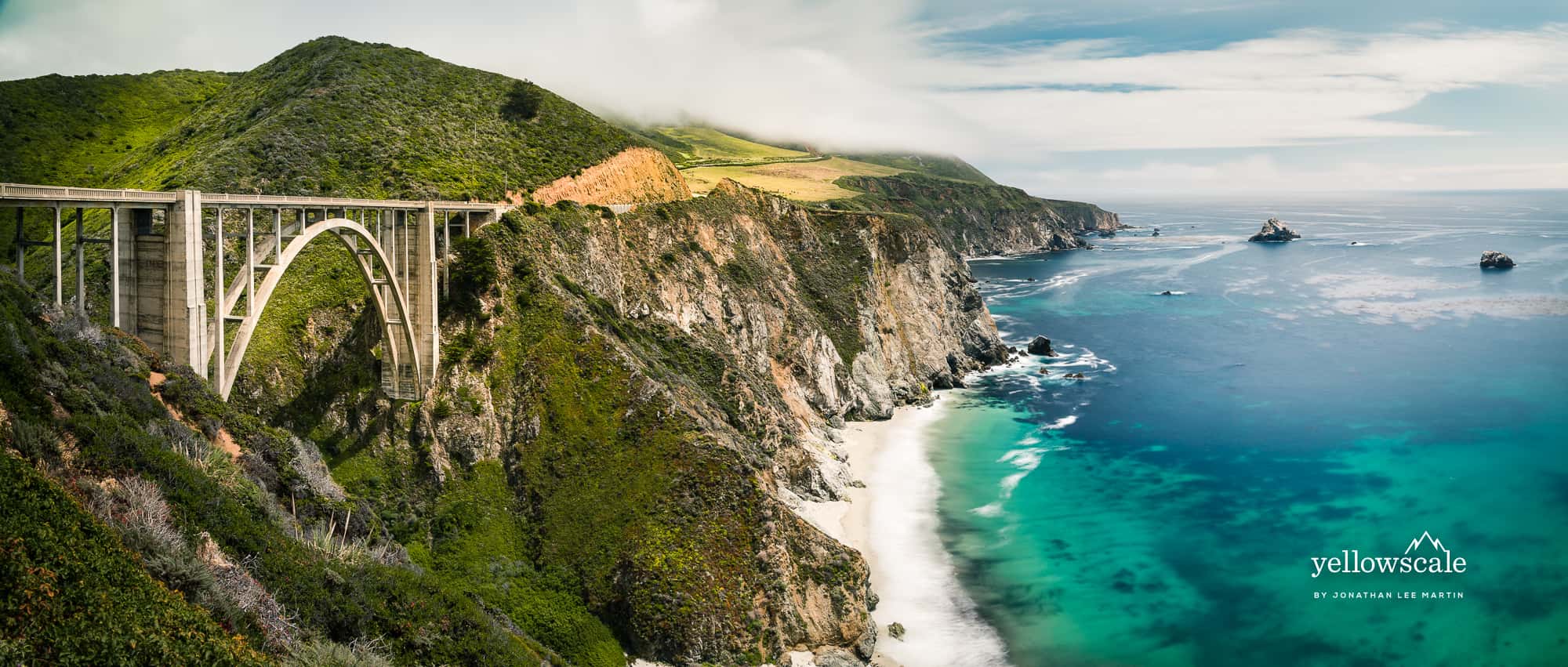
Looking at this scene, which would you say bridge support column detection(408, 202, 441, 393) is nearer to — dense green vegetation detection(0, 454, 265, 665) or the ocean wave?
dense green vegetation detection(0, 454, 265, 665)

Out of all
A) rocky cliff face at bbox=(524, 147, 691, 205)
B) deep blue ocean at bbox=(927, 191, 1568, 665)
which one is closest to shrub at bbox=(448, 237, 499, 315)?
rocky cliff face at bbox=(524, 147, 691, 205)

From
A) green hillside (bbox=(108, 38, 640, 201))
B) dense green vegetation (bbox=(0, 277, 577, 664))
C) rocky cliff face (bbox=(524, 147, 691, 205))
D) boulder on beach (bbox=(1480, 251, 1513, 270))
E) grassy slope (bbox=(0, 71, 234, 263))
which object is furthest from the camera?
boulder on beach (bbox=(1480, 251, 1513, 270))

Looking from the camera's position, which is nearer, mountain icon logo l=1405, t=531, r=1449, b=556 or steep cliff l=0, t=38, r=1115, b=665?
steep cliff l=0, t=38, r=1115, b=665

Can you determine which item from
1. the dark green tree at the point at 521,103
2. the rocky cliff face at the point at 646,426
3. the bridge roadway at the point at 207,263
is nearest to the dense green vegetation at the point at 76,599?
the bridge roadway at the point at 207,263

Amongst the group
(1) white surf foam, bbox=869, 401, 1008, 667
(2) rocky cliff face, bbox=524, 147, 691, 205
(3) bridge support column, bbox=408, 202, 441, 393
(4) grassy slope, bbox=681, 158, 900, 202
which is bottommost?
(1) white surf foam, bbox=869, 401, 1008, 667

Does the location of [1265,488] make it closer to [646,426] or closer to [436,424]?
[646,426]

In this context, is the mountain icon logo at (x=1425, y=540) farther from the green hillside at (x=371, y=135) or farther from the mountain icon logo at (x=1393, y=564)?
the green hillside at (x=371, y=135)

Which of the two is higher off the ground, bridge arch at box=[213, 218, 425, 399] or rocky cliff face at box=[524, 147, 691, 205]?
rocky cliff face at box=[524, 147, 691, 205]

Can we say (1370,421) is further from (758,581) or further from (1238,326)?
(758,581)

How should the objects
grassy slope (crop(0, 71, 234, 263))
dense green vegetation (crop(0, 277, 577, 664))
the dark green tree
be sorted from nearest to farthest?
dense green vegetation (crop(0, 277, 577, 664)) < grassy slope (crop(0, 71, 234, 263)) < the dark green tree

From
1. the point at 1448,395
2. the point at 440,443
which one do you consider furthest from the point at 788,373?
the point at 1448,395
